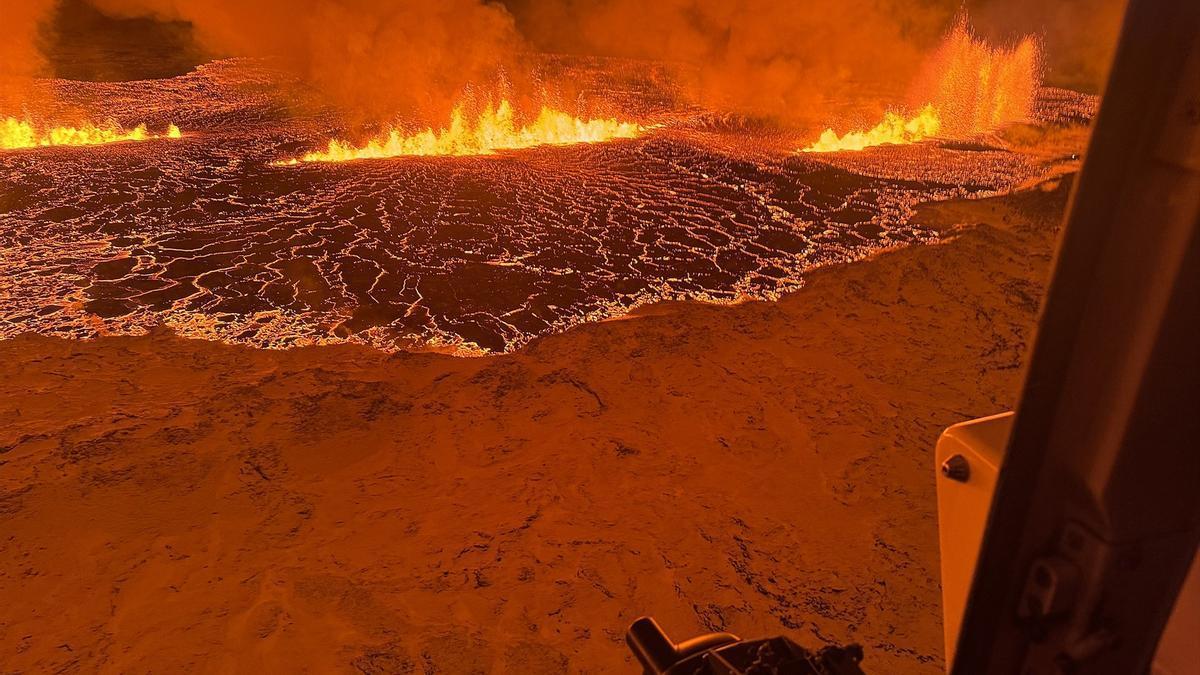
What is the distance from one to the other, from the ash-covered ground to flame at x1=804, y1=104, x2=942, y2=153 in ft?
2.09

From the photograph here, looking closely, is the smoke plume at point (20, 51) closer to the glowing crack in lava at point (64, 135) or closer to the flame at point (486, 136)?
the glowing crack in lava at point (64, 135)

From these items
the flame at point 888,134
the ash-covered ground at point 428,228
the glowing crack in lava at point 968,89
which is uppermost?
the glowing crack in lava at point 968,89

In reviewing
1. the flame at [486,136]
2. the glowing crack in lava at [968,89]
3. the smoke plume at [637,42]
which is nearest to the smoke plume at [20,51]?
the smoke plume at [637,42]

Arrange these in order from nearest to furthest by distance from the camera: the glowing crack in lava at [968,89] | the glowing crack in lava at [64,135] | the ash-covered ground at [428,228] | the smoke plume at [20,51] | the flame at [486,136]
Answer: the ash-covered ground at [428,228]
the glowing crack in lava at [64,135]
the flame at [486,136]
the smoke plume at [20,51]
the glowing crack in lava at [968,89]

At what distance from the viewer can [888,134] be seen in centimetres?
1338

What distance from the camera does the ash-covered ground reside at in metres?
5.69

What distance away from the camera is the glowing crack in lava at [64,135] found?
37.3ft

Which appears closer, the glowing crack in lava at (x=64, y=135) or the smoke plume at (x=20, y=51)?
the glowing crack in lava at (x=64, y=135)

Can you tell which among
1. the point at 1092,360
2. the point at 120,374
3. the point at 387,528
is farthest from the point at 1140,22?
the point at 120,374

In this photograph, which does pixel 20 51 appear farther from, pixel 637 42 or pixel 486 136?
pixel 637 42

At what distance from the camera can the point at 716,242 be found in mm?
7543

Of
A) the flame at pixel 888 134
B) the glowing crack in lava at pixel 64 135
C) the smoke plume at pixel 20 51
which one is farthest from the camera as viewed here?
the smoke plume at pixel 20 51

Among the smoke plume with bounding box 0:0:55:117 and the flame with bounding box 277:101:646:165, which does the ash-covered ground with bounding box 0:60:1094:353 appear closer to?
the flame with bounding box 277:101:646:165

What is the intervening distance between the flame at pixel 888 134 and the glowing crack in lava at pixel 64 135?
12.1 m
